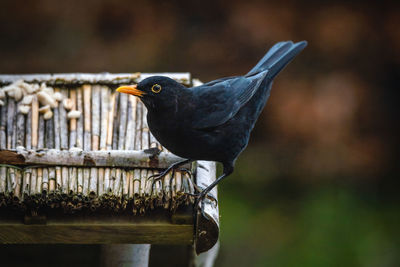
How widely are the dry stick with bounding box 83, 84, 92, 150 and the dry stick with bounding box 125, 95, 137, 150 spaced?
0.17 m

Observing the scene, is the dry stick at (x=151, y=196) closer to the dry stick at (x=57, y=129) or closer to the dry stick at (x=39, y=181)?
the dry stick at (x=39, y=181)

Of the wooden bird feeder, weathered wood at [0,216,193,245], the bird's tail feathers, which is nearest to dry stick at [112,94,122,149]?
the wooden bird feeder

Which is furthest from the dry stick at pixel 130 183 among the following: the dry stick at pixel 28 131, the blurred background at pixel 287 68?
the blurred background at pixel 287 68

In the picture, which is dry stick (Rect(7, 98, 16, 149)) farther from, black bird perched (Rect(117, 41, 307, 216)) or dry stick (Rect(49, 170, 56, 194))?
black bird perched (Rect(117, 41, 307, 216))

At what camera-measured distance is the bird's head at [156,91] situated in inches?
105

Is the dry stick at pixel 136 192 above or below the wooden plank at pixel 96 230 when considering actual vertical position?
above

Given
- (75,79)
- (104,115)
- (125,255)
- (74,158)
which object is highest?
(75,79)

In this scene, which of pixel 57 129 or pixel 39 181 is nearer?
pixel 39 181

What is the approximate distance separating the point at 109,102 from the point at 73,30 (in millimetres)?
3100

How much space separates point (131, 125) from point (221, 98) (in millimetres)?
454

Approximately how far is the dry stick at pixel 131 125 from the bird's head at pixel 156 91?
0.27 m

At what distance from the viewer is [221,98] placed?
9.61ft

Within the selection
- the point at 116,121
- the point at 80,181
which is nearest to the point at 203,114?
the point at 116,121

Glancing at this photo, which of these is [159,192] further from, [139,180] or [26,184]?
[26,184]
